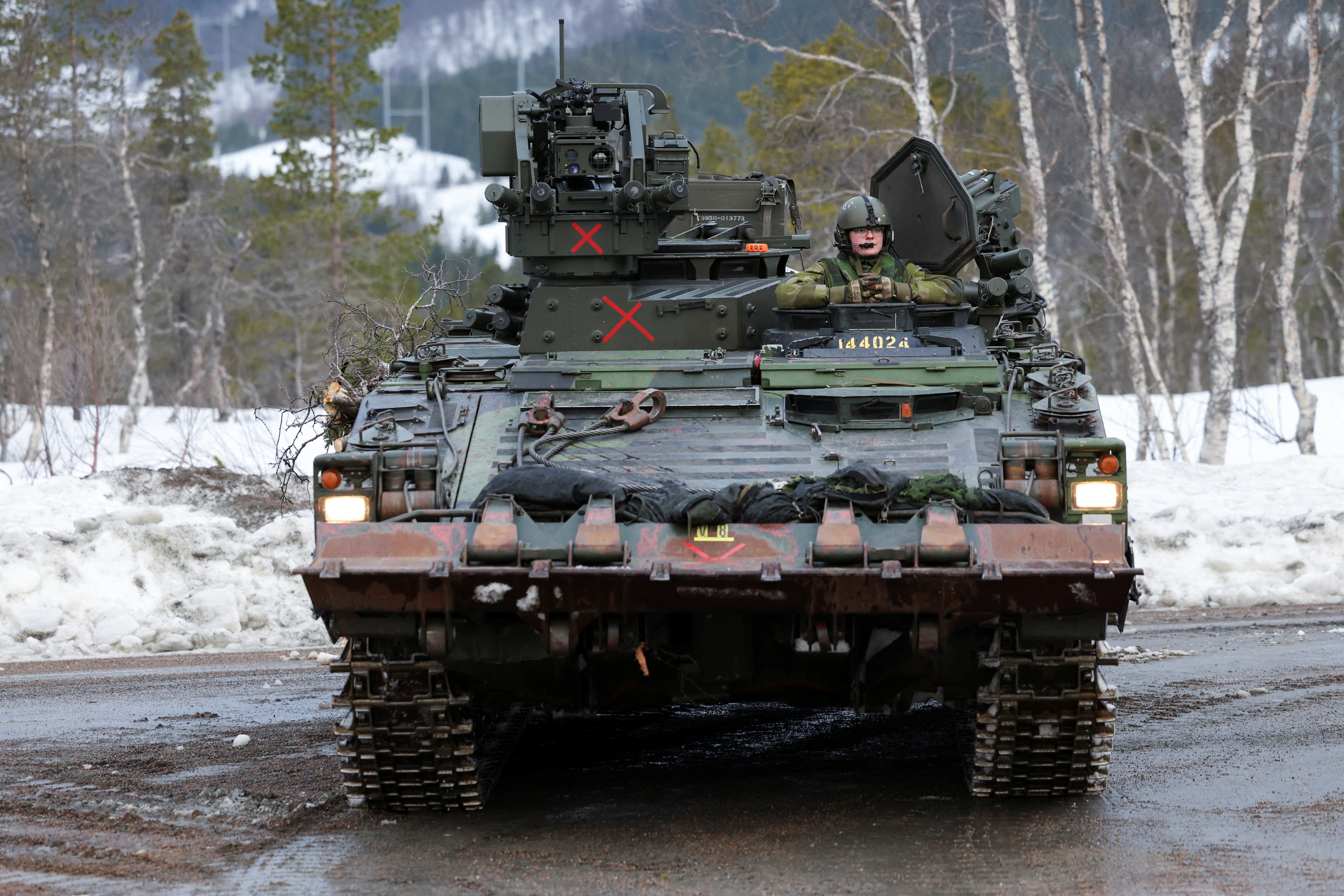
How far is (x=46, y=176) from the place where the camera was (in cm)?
2602

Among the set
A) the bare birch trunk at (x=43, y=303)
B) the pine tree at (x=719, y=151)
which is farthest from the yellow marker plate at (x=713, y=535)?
the pine tree at (x=719, y=151)

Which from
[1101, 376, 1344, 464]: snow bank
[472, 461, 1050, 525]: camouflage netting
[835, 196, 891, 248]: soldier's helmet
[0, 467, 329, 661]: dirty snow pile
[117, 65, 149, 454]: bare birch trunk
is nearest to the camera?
[472, 461, 1050, 525]: camouflage netting

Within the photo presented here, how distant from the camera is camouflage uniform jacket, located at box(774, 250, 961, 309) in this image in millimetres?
8328

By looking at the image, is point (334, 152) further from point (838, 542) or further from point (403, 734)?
point (838, 542)

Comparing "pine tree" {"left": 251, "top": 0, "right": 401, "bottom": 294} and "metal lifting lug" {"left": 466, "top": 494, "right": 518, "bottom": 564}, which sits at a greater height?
"pine tree" {"left": 251, "top": 0, "right": 401, "bottom": 294}

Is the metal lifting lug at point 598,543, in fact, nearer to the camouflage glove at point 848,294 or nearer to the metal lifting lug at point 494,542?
the metal lifting lug at point 494,542

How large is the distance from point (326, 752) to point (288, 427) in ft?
14.2

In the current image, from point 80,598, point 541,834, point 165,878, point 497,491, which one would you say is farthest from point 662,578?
point 80,598

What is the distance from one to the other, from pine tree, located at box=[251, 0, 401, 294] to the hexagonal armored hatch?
21.0 metres

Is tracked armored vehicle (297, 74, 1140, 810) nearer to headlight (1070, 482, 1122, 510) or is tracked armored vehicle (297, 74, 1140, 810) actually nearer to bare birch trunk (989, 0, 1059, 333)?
headlight (1070, 482, 1122, 510)

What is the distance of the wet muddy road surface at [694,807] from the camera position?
5492 mm

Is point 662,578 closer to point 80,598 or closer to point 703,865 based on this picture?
point 703,865

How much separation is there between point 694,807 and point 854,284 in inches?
122

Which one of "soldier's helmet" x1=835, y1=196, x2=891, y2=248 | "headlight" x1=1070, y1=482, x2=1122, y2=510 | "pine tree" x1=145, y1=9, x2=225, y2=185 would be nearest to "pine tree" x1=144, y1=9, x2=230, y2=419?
"pine tree" x1=145, y1=9, x2=225, y2=185
